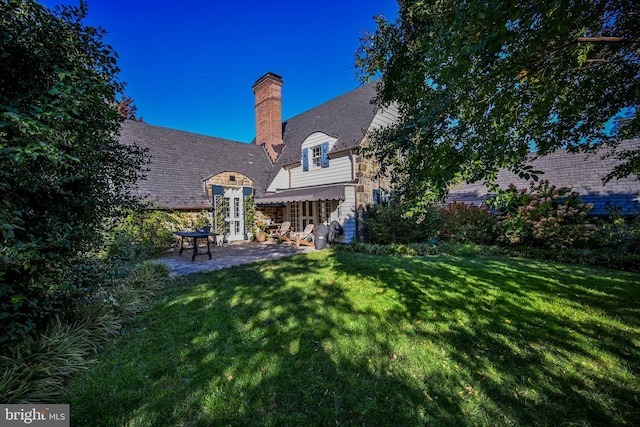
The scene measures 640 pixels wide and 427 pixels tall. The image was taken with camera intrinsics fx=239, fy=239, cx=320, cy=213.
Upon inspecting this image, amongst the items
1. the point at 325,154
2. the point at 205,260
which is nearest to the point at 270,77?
the point at 325,154

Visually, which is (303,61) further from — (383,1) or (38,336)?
(38,336)

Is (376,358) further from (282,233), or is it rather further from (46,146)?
(282,233)

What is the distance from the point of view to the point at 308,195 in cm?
1462

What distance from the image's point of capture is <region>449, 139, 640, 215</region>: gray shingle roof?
1293cm

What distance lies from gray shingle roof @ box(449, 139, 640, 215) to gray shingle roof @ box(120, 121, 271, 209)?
15.6 m

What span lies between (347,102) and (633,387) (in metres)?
18.9

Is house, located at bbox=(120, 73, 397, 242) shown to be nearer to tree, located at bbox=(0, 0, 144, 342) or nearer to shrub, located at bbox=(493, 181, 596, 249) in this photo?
shrub, located at bbox=(493, 181, 596, 249)

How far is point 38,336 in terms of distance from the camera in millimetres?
3459

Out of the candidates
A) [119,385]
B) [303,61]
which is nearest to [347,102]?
[303,61]

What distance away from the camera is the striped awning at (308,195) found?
13602mm

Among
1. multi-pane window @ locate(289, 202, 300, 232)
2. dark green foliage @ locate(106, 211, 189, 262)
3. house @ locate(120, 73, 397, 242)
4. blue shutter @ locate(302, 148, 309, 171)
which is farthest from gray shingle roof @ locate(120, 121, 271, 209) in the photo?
blue shutter @ locate(302, 148, 309, 171)

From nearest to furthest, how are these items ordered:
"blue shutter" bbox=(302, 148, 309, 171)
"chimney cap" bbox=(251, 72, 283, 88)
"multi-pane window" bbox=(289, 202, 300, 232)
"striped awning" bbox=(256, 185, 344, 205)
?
"striped awning" bbox=(256, 185, 344, 205) < "blue shutter" bbox=(302, 148, 309, 171) < "multi-pane window" bbox=(289, 202, 300, 232) < "chimney cap" bbox=(251, 72, 283, 88)

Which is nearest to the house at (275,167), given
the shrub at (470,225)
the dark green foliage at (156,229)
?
the dark green foliage at (156,229)

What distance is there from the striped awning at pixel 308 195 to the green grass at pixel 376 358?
25.6ft
